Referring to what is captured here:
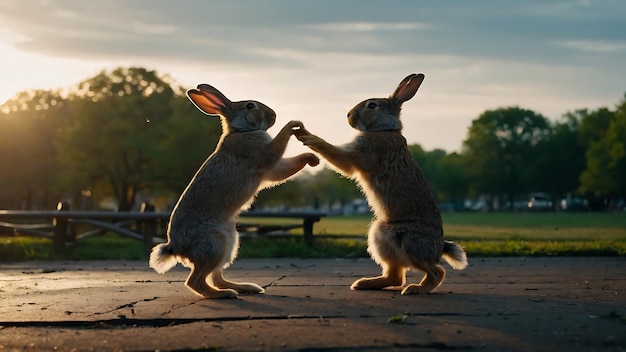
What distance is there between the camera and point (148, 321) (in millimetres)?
7047

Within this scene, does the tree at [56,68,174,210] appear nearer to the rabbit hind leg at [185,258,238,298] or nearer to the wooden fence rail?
the wooden fence rail

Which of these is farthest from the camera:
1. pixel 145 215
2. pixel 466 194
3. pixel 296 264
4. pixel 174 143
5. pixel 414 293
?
pixel 466 194

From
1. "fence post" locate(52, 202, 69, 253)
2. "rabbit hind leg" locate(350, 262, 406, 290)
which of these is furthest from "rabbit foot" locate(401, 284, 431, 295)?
"fence post" locate(52, 202, 69, 253)

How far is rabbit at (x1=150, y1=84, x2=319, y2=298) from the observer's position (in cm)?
855

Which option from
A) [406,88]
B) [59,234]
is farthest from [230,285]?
[59,234]

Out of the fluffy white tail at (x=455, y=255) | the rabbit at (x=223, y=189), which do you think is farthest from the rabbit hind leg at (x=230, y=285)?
the fluffy white tail at (x=455, y=255)

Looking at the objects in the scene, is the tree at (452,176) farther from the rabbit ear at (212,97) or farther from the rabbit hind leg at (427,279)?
the rabbit hind leg at (427,279)

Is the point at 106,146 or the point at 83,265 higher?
the point at 106,146

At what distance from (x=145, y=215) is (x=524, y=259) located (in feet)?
28.5

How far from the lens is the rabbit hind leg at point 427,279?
8.66 m

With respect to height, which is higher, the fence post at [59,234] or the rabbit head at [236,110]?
the rabbit head at [236,110]

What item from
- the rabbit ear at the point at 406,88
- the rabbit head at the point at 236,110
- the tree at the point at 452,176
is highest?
the tree at the point at 452,176

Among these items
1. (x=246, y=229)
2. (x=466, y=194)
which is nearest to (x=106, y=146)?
(x=246, y=229)

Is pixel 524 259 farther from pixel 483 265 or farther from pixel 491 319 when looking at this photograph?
pixel 491 319
